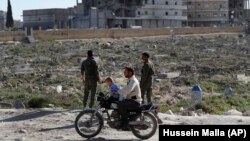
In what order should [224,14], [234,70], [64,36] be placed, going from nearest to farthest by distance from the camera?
[234,70], [64,36], [224,14]

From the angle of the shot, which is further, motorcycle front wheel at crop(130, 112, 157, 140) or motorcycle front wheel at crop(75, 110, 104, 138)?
motorcycle front wheel at crop(75, 110, 104, 138)

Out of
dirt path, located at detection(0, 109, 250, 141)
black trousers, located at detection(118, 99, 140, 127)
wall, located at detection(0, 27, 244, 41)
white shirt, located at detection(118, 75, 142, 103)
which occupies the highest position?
white shirt, located at detection(118, 75, 142, 103)

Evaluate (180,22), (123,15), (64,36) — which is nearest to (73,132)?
(64,36)

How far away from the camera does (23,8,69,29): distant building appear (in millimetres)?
119500

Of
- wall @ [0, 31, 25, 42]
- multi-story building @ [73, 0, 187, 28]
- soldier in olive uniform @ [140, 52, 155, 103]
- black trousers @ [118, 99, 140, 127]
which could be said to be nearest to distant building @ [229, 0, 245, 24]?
multi-story building @ [73, 0, 187, 28]

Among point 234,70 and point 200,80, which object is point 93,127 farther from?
point 234,70

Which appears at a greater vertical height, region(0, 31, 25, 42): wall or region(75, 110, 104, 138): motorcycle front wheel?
region(75, 110, 104, 138): motorcycle front wheel

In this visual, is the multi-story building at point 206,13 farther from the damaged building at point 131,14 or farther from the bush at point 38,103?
the bush at point 38,103

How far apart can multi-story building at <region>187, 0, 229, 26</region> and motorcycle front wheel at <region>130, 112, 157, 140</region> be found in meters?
123

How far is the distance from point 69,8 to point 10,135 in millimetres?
119241

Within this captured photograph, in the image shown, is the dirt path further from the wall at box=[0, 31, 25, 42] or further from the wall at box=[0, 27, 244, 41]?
the wall at box=[0, 27, 244, 41]

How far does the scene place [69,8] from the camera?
131 metres

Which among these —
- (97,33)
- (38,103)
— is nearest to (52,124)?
(38,103)

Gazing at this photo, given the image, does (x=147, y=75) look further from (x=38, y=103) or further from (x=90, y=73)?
(x=38, y=103)
